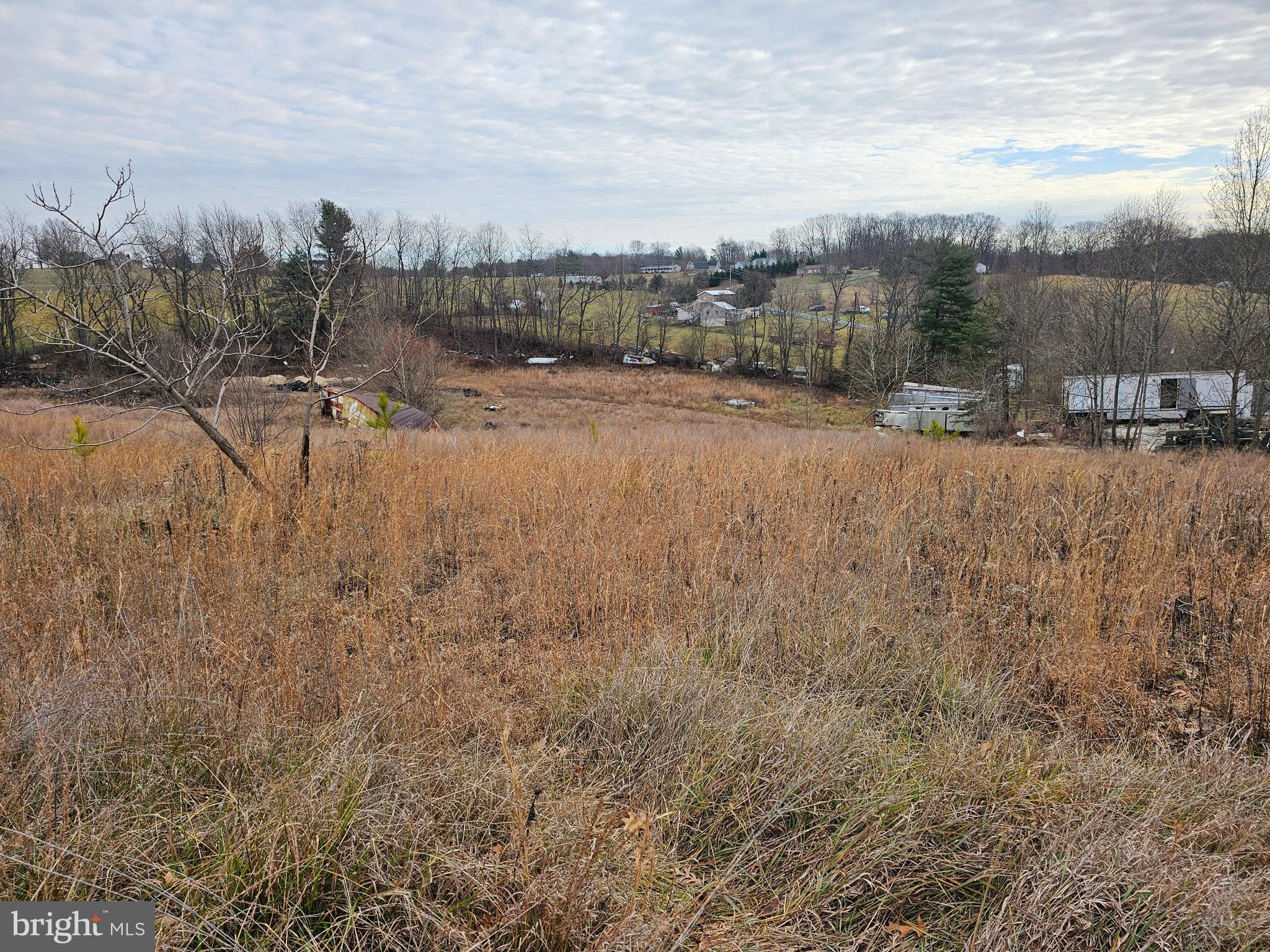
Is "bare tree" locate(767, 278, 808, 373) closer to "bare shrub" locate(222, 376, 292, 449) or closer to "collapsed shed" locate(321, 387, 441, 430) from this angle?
"collapsed shed" locate(321, 387, 441, 430)

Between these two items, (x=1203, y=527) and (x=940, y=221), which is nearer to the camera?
(x=1203, y=527)

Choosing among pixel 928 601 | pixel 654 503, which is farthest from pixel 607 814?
pixel 654 503

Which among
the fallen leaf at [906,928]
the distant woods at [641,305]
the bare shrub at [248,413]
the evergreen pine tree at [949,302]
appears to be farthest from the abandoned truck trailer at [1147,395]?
the fallen leaf at [906,928]

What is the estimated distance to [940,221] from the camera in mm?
88812

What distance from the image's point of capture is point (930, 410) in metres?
30.8

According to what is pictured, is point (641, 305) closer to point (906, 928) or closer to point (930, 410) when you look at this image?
point (930, 410)

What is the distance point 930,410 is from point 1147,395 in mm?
9071

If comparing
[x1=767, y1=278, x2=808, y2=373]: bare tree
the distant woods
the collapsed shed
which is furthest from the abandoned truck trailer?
the collapsed shed

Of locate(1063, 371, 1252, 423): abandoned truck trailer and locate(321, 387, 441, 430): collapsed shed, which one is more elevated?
locate(1063, 371, 1252, 423): abandoned truck trailer

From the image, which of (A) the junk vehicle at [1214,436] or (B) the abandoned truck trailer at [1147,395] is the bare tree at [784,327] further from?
(A) the junk vehicle at [1214,436]

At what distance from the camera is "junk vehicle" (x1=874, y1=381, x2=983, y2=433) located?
2989cm

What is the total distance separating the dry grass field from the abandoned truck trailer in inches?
1057

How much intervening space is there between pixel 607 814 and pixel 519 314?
64382 millimetres

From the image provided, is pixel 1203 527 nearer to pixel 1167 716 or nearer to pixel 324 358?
pixel 1167 716
